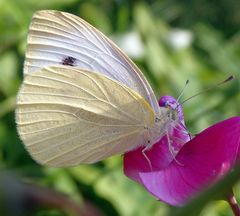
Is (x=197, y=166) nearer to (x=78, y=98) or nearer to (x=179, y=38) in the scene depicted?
(x=78, y=98)

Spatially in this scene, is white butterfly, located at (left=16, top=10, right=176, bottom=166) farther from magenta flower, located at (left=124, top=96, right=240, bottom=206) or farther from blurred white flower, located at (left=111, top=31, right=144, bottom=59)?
blurred white flower, located at (left=111, top=31, right=144, bottom=59)

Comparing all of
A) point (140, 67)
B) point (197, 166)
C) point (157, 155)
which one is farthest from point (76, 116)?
point (140, 67)

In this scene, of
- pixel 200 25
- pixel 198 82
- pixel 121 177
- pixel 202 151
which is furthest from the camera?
pixel 200 25

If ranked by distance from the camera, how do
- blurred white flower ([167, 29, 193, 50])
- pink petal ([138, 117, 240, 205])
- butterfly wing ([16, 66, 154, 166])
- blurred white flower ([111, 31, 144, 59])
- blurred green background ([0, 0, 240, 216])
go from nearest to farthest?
pink petal ([138, 117, 240, 205]) < butterfly wing ([16, 66, 154, 166]) < blurred green background ([0, 0, 240, 216]) < blurred white flower ([111, 31, 144, 59]) < blurred white flower ([167, 29, 193, 50])

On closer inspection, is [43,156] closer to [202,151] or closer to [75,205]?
[202,151]

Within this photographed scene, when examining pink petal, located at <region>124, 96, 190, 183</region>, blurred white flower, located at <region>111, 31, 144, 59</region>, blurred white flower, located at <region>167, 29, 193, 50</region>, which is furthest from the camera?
blurred white flower, located at <region>167, 29, 193, 50</region>

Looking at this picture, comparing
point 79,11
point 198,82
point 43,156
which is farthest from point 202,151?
point 79,11

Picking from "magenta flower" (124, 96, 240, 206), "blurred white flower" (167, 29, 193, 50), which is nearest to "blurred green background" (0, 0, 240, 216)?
"blurred white flower" (167, 29, 193, 50)
